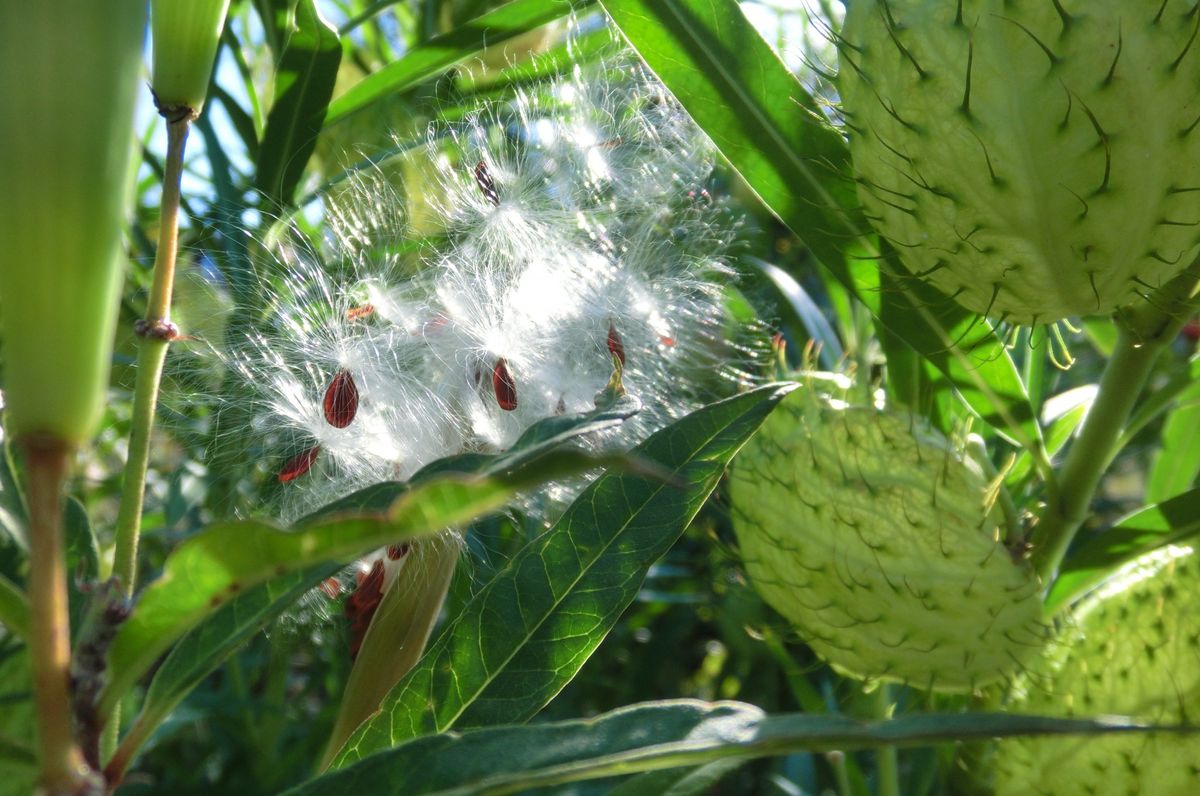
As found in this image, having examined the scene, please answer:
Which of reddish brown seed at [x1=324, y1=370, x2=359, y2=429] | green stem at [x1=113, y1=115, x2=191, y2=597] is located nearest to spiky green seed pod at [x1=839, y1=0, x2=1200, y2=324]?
green stem at [x1=113, y1=115, x2=191, y2=597]

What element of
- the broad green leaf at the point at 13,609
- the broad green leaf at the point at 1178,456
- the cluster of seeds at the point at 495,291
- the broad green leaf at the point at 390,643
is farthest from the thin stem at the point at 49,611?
the broad green leaf at the point at 1178,456

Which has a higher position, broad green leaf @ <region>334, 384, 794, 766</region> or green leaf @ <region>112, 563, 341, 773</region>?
green leaf @ <region>112, 563, 341, 773</region>

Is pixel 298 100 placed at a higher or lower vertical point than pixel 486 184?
higher

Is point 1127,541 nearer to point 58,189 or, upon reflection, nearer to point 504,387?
point 504,387

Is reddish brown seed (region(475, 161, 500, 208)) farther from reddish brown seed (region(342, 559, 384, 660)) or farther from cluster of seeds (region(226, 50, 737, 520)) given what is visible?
reddish brown seed (region(342, 559, 384, 660))

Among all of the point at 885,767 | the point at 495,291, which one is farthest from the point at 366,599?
the point at 885,767

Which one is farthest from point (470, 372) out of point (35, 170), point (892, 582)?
point (35, 170)

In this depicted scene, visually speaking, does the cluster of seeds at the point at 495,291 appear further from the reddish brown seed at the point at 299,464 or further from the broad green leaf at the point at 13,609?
the broad green leaf at the point at 13,609
